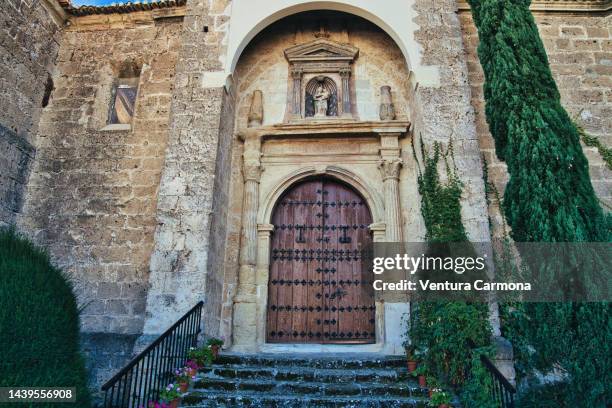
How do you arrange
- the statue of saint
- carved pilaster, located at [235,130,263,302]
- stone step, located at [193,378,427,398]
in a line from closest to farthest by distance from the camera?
stone step, located at [193,378,427,398] → carved pilaster, located at [235,130,263,302] → the statue of saint

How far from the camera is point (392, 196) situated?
6.35 m

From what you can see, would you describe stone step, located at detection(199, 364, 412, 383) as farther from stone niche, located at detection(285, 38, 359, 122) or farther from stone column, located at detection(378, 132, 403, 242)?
stone niche, located at detection(285, 38, 359, 122)

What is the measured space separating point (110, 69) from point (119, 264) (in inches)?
129

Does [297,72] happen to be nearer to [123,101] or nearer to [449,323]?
[123,101]

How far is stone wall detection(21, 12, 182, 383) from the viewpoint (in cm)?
612

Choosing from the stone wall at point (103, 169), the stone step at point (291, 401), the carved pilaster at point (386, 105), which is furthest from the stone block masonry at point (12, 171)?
the carved pilaster at point (386, 105)

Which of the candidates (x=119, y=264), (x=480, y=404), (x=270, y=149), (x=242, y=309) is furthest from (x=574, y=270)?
(x=119, y=264)

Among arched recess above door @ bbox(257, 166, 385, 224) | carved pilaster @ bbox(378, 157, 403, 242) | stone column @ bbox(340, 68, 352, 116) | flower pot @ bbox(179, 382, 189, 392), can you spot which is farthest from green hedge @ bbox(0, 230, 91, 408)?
stone column @ bbox(340, 68, 352, 116)

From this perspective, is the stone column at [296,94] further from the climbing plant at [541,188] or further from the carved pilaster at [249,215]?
the climbing plant at [541,188]

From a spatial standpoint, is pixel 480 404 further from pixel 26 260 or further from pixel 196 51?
pixel 196 51

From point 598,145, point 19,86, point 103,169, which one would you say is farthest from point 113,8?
point 598,145

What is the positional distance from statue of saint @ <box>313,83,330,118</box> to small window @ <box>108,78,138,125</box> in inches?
113

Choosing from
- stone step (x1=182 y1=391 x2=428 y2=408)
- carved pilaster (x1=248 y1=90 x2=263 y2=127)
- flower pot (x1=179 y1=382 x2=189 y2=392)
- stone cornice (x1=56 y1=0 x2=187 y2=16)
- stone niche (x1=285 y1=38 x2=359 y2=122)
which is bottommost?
stone step (x1=182 y1=391 x2=428 y2=408)

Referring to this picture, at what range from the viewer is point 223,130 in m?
6.25
